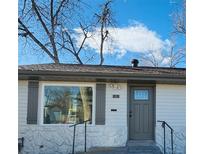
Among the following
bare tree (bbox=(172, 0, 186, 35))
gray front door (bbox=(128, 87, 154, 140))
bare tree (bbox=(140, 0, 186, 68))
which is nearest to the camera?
gray front door (bbox=(128, 87, 154, 140))

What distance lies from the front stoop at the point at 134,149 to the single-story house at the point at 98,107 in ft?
0.64

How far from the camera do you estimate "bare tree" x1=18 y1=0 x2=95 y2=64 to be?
14.7m

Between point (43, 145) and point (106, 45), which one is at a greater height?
point (106, 45)

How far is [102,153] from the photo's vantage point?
6.96m

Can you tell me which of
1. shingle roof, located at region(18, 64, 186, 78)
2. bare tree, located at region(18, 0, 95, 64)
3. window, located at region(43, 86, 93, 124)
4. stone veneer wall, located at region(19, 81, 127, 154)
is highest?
bare tree, located at region(18, 0, 95, 64)

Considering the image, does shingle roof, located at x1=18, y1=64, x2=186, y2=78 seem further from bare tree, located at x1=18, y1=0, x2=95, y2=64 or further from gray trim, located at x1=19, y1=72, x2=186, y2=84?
bare tree, located at x1=18, y1=0, x2=95, y2=64

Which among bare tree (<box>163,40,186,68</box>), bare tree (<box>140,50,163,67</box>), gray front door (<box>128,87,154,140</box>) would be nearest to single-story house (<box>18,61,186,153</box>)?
gray front door (<box>128,87,154,140</box>)

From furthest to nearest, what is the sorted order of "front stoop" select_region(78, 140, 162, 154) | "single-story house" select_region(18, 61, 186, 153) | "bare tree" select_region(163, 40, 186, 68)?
"bare tree" select_region(163, 40, 186, 68) < "single-story house" select_region(18, 61, 186, 153) < "front stoop" select_region(78, 140, 162, 154)

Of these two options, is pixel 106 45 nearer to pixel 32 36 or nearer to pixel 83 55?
pixel 83 55

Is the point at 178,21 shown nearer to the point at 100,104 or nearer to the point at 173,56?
the point at 173,56

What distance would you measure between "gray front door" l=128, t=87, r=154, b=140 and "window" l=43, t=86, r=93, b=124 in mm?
1198

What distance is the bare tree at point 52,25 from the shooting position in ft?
48.4
